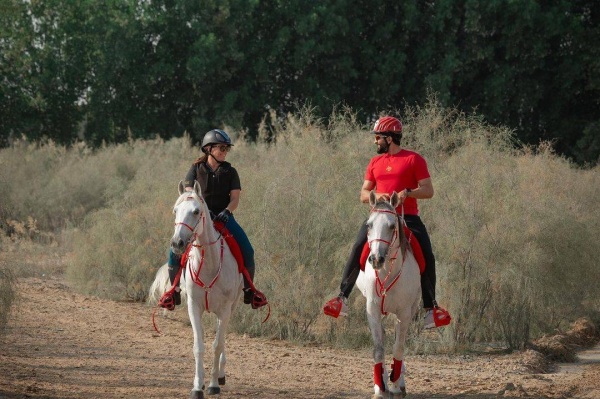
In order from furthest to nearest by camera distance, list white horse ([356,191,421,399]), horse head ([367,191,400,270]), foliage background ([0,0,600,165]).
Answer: foliage background ([0,0,600,165]) < white horse ([356,191,421,399]) < horse head ([367,191,400,270])

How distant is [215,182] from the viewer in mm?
10844

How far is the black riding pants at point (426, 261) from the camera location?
34.7 feet

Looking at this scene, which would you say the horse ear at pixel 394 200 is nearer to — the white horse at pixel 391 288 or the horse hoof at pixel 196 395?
the white horse at pixel 391 288

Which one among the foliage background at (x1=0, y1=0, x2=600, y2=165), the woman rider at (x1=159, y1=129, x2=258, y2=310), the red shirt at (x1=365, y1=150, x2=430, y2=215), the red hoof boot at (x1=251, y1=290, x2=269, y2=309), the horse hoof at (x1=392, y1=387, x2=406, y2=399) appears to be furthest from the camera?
Answer: the foliage background at (x1=0, y1=0, x2=600, y2=165)

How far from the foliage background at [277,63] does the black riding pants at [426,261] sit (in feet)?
75.1

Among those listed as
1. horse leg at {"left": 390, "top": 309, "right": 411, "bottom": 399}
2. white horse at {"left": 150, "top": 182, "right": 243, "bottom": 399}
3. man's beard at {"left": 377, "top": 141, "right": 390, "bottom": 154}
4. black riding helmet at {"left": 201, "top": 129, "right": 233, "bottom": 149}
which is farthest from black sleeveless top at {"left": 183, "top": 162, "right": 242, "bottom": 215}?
horse leg at {"left": 390, "top": 309, "right": 411, "bottom": 399}

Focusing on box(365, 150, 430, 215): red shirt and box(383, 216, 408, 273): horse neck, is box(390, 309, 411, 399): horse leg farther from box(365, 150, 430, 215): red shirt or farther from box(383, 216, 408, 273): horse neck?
box(365, 150, 430, 215): red shirt

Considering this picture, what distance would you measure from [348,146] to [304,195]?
5.17ft

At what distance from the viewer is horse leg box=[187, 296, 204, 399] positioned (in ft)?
32.4

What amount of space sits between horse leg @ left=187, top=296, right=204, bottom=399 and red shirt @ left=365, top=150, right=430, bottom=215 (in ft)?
7.37

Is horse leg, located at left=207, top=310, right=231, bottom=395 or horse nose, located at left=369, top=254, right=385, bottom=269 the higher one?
horse nose, located at left=369, top=254, right=385, bottom=269

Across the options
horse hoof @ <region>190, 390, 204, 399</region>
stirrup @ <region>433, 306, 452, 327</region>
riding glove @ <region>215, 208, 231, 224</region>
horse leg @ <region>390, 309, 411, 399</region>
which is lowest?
horse hoof @ <region>190, 390, 204, 399</region>

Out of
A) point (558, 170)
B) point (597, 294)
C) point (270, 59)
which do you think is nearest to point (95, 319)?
point (597, 294)

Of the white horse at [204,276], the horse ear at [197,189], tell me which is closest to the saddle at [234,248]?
the white horse at [204,276]
